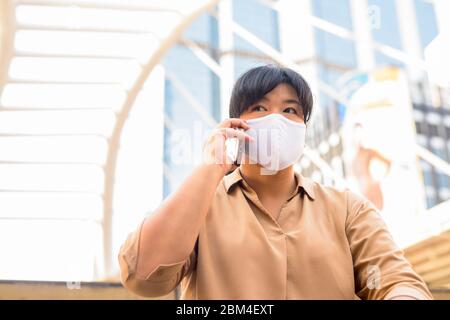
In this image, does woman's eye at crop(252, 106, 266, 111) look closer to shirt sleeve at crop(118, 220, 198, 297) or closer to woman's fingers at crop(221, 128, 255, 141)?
woman's fingers at crop(221, 128, 255, 141)

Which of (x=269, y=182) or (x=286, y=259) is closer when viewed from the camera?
(x=286, y=259)

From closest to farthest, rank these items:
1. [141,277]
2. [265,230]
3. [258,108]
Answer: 1. [141,277]
2. [265,230]
3. [258,108]

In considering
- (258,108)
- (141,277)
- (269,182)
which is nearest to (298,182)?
(269,182)

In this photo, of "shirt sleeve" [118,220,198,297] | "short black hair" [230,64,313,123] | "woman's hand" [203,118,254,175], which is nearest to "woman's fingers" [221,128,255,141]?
"woman's hand" [203,118,254,175]

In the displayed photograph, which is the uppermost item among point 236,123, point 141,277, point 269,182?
point 236,123

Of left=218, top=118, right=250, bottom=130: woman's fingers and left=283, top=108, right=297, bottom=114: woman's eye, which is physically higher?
left=283, top=108, right=297, bottom=114: woman's eye

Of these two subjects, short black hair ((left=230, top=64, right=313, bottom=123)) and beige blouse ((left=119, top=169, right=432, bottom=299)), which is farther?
short black hair ((left=230, top=64, right=313, bottom=123))

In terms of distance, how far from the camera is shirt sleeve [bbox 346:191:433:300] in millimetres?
901

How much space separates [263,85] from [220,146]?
174mm

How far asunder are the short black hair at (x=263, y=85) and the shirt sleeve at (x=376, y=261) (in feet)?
0.80

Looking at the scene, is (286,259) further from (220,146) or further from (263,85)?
(263,85)

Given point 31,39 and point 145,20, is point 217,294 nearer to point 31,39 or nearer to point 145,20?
point 31,39

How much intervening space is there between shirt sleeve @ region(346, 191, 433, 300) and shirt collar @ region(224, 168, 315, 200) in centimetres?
8

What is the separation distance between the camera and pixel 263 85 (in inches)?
43.1
